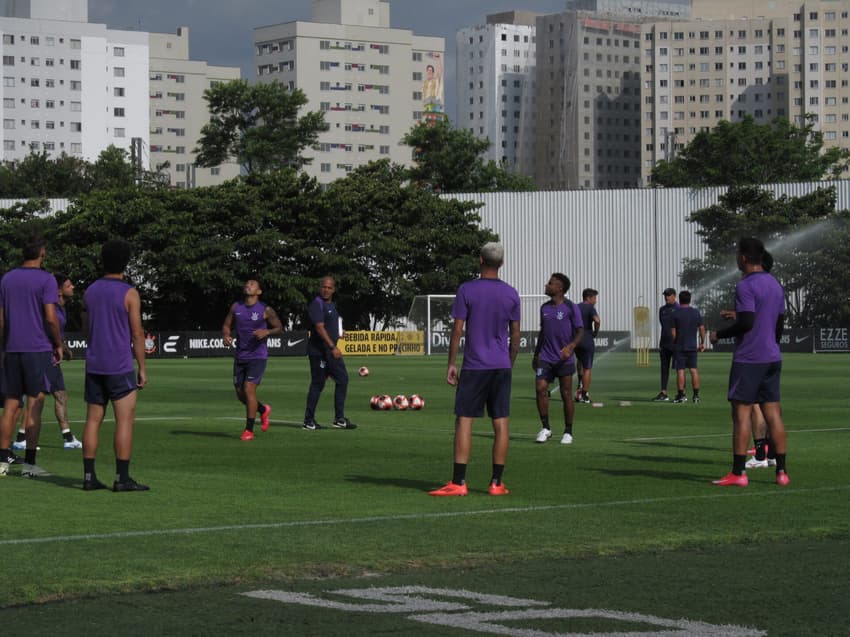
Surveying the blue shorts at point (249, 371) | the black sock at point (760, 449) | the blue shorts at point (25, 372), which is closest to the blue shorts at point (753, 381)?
the black sock at point (760, 449)

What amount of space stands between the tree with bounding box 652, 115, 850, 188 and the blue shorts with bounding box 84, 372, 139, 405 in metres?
103

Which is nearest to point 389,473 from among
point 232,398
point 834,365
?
point 232,398

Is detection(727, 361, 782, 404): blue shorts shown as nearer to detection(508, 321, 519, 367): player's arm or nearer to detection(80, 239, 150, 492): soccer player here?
detection(508, 321, 519, 367): player's arm

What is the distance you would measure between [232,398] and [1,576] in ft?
75.8

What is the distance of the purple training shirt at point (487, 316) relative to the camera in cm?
1309

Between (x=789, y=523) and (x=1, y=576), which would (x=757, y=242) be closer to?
(x=789, y=523)

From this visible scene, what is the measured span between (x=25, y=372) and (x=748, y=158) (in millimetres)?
105375

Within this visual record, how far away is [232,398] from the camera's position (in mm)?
31953

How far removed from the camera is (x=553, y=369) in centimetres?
2012

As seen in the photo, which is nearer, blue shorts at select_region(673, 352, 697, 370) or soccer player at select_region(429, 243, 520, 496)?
soccer player at select_region(429, 243, 520, 496)

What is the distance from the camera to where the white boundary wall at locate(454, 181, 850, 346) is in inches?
3501

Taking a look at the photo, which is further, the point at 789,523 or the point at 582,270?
the point at 582,270

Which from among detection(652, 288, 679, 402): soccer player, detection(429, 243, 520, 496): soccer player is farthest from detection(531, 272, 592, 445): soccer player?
detection(652, 288, 679, 402): soccer player

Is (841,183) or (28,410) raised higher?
(841,183)
